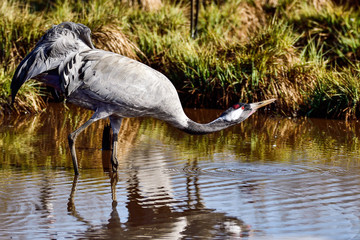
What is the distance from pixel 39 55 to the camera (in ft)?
22.4

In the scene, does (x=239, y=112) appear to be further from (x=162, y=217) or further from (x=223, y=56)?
(x=223, y=56)

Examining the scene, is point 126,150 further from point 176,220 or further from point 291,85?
point 291,85

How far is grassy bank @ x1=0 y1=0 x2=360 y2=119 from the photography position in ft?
34.9

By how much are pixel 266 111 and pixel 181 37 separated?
2180mm

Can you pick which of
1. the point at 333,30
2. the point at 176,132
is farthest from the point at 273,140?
the point at 333,30

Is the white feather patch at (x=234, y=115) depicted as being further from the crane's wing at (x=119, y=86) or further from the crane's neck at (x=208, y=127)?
the crane's wing at (x=119, y=86)

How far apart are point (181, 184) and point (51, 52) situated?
1804 mm

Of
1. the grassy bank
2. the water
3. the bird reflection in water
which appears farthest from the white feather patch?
the grassy bank

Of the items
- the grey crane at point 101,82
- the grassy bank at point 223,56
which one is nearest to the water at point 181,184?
the grey crane at point 101,82

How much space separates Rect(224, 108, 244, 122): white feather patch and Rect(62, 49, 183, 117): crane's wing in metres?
0.53

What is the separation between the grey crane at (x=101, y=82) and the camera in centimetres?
670

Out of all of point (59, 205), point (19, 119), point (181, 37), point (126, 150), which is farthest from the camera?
point (181, 37)

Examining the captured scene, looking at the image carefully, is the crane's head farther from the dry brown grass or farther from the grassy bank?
the dry brown grass

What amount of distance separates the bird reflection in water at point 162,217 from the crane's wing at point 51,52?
3.74ft
